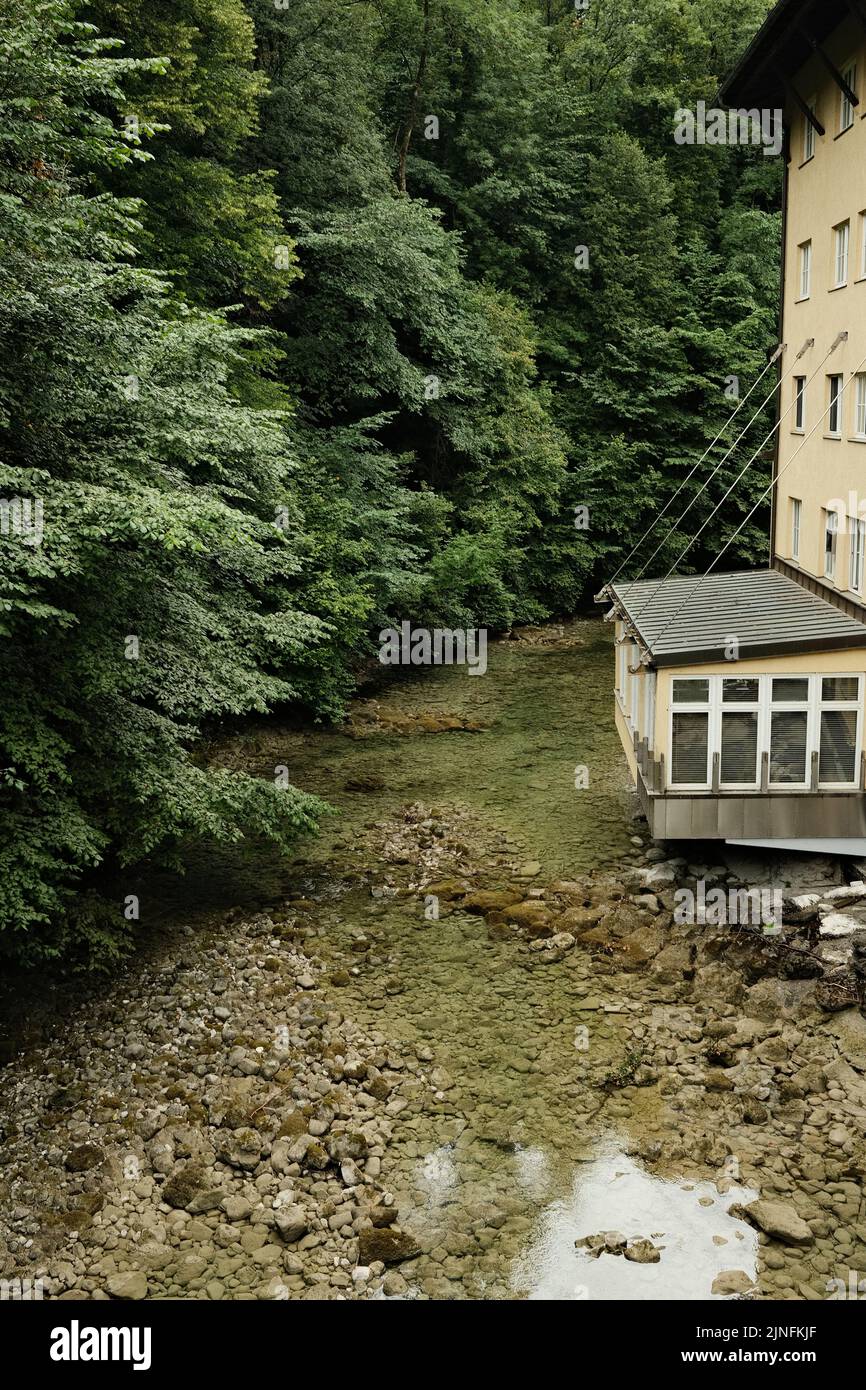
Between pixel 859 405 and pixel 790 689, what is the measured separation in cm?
668

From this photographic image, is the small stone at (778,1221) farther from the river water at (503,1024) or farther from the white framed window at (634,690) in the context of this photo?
the white framed window at (634,690)

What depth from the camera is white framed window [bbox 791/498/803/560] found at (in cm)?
2172

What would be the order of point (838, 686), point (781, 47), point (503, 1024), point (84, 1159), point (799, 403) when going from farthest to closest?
point (799, 403)
point (781, 47)
point (838, 686)
point (503, 1024)
point (84, 1159)

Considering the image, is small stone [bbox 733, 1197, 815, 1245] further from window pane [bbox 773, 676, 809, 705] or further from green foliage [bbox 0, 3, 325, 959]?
green foliage [bbox 0, 3, 325, 959]

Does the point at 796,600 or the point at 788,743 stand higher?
the point at 796,600

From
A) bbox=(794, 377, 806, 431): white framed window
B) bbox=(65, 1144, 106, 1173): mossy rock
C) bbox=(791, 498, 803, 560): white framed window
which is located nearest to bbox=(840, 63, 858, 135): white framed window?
bbox=(794, 377, 806, 431): white framed window

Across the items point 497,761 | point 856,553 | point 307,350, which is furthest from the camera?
point 307,350

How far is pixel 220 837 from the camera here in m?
13.3

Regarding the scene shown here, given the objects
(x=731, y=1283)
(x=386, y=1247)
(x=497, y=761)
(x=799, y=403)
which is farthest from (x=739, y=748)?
(x=799, y=403)

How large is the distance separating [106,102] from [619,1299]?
20618mm

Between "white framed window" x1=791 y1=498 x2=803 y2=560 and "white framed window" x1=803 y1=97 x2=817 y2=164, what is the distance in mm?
6783

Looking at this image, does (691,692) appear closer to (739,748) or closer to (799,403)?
(739,748)

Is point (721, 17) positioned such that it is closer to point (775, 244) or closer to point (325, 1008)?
point (775, 244)

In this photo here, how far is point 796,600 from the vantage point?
18172 mm
